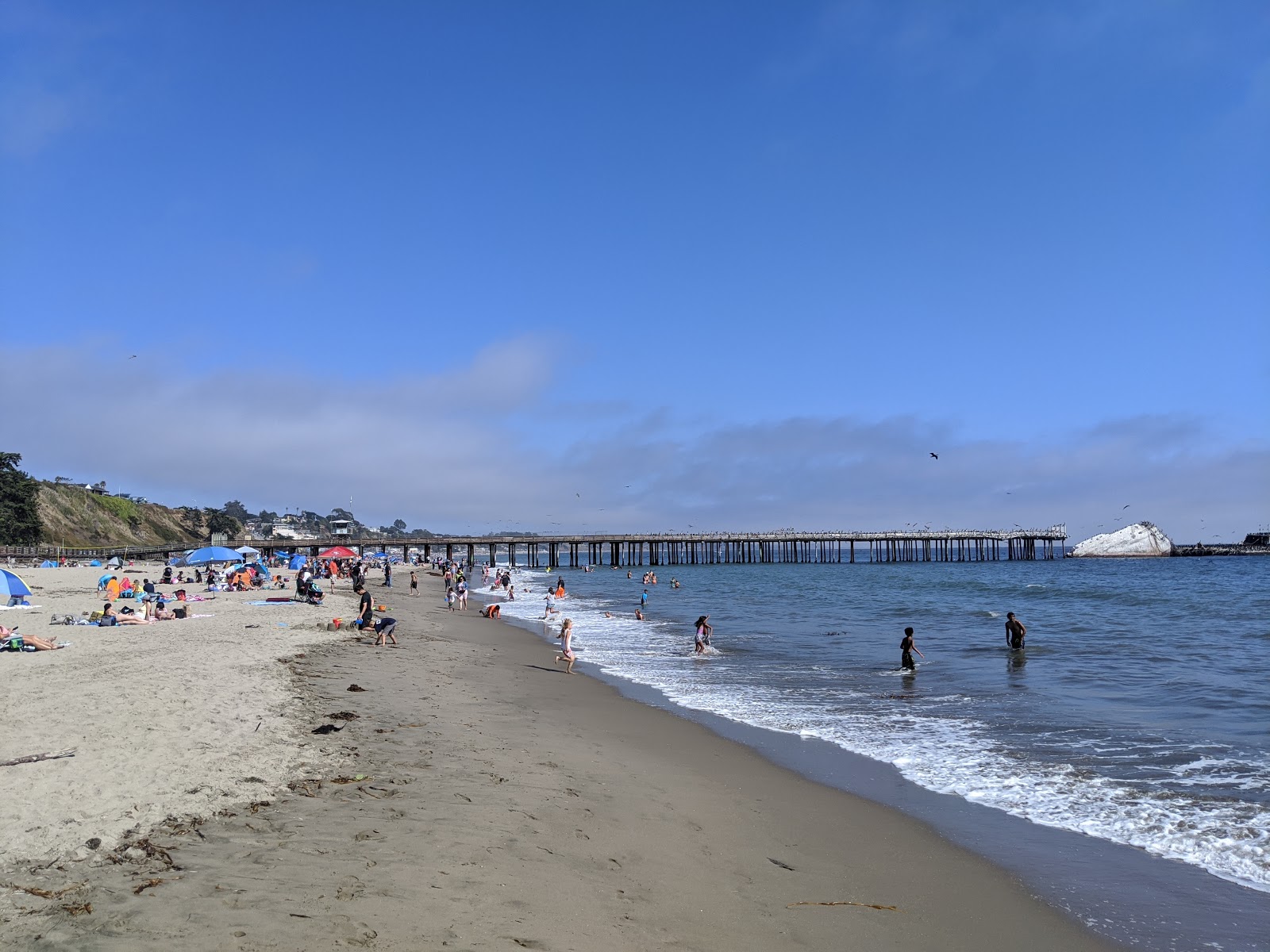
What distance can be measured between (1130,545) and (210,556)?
12614 cm

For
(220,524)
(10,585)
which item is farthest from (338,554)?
(220,524)

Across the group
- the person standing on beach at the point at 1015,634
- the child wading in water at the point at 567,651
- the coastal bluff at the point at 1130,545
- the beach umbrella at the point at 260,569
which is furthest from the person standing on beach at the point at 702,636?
Result: the coastal bluff at the point at 1130,545

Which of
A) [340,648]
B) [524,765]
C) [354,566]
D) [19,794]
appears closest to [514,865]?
[524,765]

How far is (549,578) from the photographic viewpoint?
6262cm

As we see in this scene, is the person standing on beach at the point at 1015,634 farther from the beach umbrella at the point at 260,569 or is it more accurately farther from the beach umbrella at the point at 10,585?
the beach umbrella at the point at 260,569

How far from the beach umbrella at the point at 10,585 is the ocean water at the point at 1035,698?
529 inches

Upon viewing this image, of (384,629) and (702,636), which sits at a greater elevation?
(384,629)

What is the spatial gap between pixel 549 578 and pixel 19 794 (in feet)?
187

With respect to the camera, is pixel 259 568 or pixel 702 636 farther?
pixel 259 568

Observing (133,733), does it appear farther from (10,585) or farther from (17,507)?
(17,507)

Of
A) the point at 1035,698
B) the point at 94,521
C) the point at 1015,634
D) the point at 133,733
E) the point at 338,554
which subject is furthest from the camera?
the point at 94,521

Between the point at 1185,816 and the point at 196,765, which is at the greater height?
the point at 196,765

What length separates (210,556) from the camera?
Answer: 3038 cm

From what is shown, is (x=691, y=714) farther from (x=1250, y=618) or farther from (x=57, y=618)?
(x=1250, y=618)
